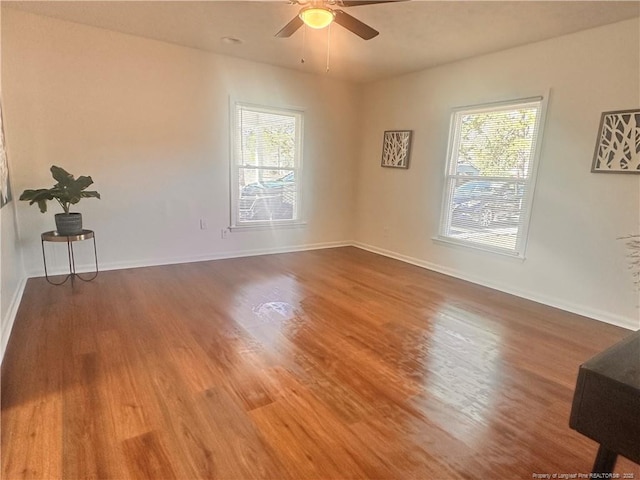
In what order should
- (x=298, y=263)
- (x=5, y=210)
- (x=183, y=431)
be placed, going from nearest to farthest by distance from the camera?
(x=183, y=431), (x=5, y=210), (x=298, y=263)

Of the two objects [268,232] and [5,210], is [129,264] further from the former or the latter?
[268,232]

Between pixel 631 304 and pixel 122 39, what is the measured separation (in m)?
5.51

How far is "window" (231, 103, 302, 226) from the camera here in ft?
15.8

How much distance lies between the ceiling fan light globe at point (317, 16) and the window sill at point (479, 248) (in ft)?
9.80

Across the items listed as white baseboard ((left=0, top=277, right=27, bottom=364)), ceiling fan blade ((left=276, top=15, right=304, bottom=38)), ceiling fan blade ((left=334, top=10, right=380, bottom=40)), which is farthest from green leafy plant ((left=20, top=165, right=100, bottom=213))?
ceiling fan blade ((left=334, top=10, right=380, bottom=40))

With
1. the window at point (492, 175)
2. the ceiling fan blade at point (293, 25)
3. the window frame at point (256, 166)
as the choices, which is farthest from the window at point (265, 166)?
the window at point (492, 175)

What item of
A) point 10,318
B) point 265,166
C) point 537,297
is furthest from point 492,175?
point 10,318

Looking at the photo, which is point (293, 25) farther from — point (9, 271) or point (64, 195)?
point (9, 271)

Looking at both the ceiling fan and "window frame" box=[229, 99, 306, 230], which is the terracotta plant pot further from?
the ceiling fan

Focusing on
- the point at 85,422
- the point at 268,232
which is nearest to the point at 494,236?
the point at 268,232

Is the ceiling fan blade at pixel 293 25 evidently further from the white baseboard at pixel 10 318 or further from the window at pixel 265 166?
the white baseboard at pixel 10 318

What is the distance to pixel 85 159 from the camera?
3.83m

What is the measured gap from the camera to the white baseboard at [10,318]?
2346 mm

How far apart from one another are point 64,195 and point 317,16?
269cm
